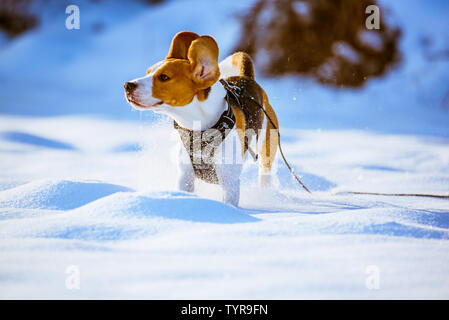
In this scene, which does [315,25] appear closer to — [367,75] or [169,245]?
[367,75]

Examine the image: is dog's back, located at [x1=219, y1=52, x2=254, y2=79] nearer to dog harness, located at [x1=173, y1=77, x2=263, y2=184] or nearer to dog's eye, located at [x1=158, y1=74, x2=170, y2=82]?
dog harness, located at [x1=173, y1=77, x2=263, y2=184]

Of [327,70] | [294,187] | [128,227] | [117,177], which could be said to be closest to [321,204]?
[294,187]

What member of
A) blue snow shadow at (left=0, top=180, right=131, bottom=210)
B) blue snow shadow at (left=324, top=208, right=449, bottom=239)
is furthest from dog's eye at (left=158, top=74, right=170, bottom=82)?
blue snow shadow at (left=324, top=208, right=449, bottom=239)

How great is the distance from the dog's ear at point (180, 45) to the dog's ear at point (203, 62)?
0.36 feet

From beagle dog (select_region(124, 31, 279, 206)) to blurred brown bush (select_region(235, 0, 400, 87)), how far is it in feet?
17.8

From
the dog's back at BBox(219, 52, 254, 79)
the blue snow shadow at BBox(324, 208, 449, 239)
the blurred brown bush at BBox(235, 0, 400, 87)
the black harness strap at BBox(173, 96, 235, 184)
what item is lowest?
the blue snow shadow at BBox(324, 208, 449, 239)

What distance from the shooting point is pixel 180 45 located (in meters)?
1.92

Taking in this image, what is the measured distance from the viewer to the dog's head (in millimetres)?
1735

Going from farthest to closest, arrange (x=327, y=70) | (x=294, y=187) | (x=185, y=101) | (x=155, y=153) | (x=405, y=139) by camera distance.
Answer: (x=327, y=70)
(x=405, y=139)
(x=294, y=187)
(x=155, y=153)
(x=185, y=101)

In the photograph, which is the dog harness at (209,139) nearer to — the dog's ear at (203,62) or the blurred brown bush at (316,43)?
the dog's ear at (203,62)

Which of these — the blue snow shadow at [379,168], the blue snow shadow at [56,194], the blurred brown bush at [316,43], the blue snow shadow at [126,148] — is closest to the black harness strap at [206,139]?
the blue snow shadow at [56,194]

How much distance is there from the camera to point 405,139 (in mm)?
5059

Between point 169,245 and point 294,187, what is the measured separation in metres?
1.47

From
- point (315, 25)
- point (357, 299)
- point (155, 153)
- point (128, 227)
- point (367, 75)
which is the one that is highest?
point (315, 25)
